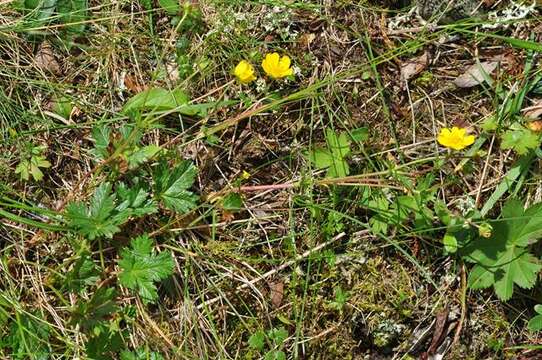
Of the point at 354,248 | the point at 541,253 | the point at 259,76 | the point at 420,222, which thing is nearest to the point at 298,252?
the point at 354,248

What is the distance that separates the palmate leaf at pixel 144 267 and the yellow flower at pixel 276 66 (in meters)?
0.79

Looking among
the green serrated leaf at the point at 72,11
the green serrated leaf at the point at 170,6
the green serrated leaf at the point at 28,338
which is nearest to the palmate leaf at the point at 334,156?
the green serrated leaf at the point at 170,6

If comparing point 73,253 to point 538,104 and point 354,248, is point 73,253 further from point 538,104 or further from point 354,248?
point 538,104

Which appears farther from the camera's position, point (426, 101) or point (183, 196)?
point (426, 101)

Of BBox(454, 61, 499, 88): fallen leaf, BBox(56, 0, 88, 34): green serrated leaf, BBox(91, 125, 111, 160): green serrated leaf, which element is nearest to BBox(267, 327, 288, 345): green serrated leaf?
BBox(91, 125, 111, 160): green serrated leaf

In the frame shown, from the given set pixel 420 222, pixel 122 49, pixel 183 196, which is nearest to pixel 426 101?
pixel 420 222

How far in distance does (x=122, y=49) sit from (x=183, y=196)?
70 centimetres

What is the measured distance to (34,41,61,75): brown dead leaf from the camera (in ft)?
10.8

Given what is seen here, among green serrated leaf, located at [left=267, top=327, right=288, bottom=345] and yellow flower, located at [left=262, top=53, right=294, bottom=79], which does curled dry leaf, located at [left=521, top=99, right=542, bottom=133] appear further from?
green serrated leaf, located at [left=267, top=327, right=288, bottom=345]

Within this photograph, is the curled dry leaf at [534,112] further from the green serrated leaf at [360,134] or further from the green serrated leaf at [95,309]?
the green serrated leaf at [95,309]

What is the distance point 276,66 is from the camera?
10.2 ft

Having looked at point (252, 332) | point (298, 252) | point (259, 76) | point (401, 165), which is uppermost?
point (259, 76)

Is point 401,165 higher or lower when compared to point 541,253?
higher

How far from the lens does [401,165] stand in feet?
10.4
